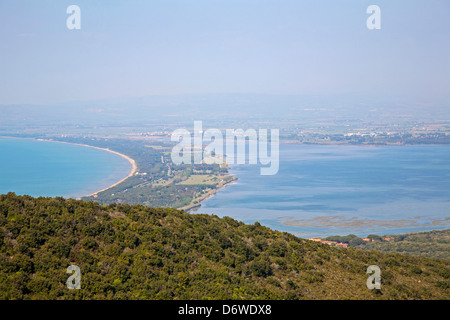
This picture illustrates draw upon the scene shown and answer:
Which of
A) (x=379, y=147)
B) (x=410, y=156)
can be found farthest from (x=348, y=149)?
(x=410, y=156)

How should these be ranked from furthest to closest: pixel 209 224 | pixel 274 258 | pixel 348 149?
pixel 348 149 < pixel 209 224 < pixel 274 258

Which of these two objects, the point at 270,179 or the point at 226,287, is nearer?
the point at 226,287

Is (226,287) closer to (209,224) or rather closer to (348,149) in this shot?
(209,224)

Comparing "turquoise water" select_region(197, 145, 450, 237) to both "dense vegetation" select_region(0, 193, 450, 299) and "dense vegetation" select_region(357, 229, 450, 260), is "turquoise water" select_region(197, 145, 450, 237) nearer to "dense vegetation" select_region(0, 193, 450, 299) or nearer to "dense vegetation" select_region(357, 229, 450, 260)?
"dense vegetation" select_region(357, 229, 450, 260)

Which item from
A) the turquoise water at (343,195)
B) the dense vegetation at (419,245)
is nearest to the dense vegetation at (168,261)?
the dense vegetation at (419,245)

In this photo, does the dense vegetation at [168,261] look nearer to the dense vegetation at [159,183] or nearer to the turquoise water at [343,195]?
the turquoise water at [343,195]

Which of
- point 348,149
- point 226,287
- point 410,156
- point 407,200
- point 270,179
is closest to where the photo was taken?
point 226,287

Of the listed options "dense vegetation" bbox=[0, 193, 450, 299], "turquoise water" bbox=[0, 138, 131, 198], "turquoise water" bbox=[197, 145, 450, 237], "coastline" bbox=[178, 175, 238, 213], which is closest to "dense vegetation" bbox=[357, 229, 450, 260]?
"turquoise water" bbox=[197, 145, 450, 237]
